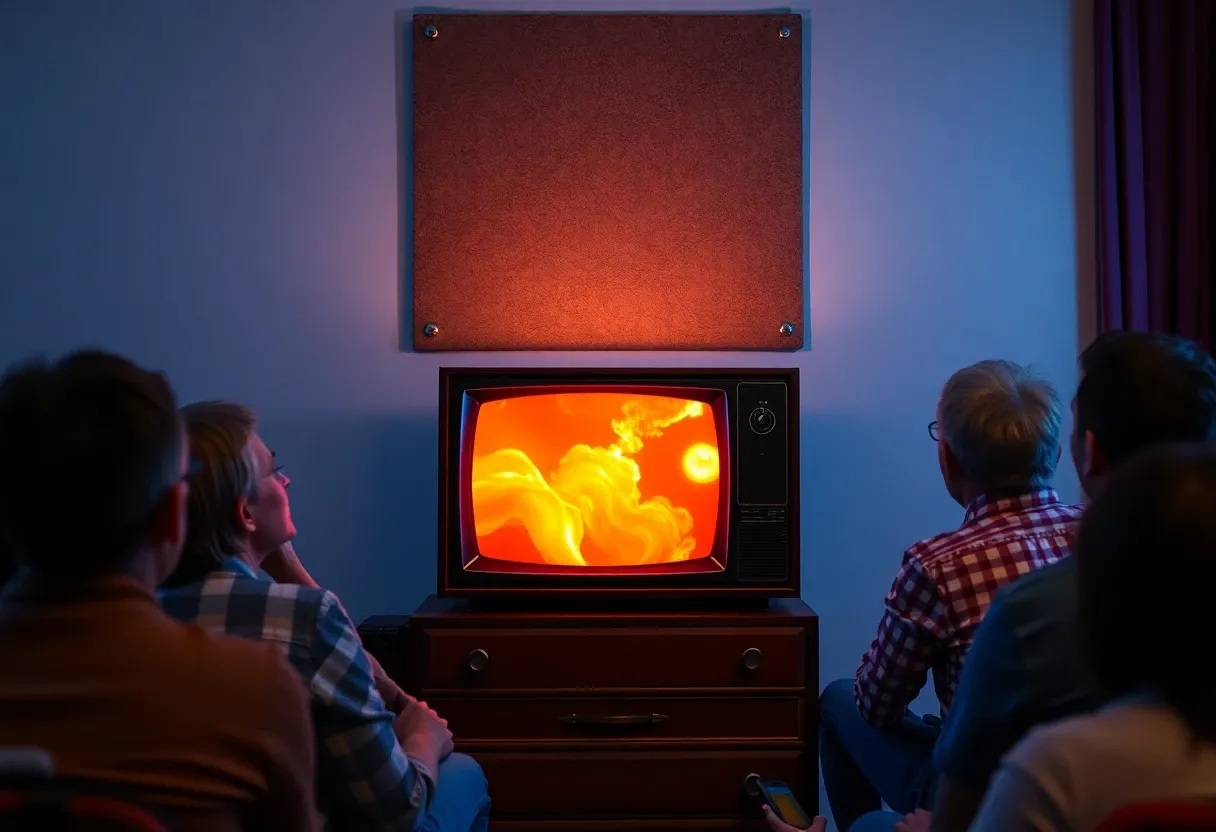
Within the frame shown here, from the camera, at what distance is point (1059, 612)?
108cm

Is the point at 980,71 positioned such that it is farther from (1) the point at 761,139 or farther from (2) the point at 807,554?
(2) the point at 807,554

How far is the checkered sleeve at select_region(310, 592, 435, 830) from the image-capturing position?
1177 millimetres

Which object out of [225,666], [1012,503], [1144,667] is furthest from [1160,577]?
[1012,503]

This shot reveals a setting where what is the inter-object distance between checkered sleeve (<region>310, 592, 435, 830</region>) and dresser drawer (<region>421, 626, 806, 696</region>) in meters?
0.68

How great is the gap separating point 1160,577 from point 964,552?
0.79 meters

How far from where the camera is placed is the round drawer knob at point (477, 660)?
192cm

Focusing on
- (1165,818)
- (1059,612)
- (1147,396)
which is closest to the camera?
(1165,818)

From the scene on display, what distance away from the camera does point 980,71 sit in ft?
8.19

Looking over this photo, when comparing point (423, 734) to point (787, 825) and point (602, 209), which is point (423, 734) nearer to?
point (787, 825)

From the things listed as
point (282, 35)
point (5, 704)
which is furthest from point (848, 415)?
point (5, 704)

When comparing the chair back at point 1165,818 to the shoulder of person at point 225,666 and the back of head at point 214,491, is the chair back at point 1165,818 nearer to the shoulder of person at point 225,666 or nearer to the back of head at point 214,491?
the shoulder of person at point 225,666

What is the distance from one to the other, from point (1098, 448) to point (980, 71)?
156cm

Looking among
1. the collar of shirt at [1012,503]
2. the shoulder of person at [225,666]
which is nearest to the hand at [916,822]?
the collar of shirt at [1012,503]

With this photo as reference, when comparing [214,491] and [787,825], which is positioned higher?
[214,491]
